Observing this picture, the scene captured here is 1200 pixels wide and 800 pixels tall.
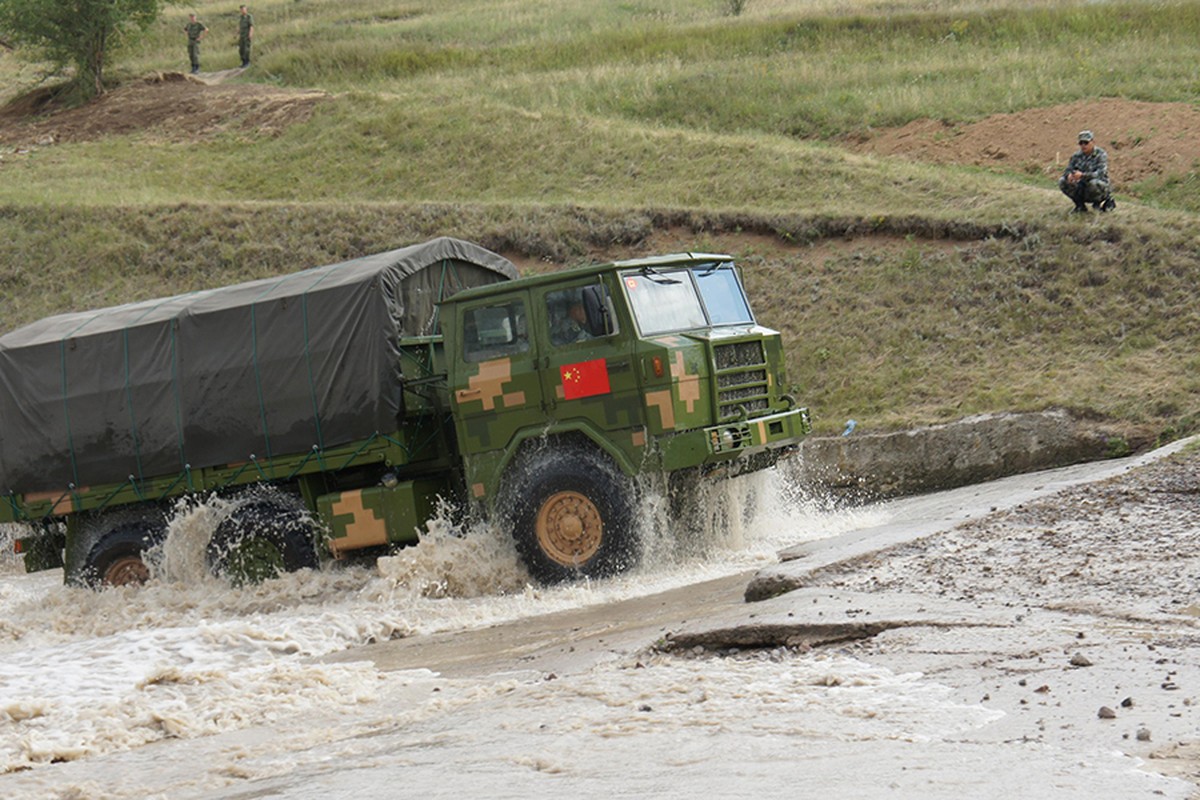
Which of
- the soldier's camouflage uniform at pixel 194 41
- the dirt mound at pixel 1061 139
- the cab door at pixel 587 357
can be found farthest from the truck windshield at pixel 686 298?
the soldier's camouflage uniform at pixel 194 41

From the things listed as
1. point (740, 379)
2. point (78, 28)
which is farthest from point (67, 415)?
point (78, 28)

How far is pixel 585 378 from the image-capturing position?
1110 cm

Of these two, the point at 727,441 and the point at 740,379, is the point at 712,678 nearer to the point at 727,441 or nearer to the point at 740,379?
the point at 727,441

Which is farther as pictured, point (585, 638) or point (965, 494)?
point (965, 494)

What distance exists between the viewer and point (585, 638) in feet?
28.2

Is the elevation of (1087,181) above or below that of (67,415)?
above

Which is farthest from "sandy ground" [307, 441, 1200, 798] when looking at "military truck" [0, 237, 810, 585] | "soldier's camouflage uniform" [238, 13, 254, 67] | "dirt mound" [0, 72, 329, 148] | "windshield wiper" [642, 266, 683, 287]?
"soldier's camouflage uniform" [238, 13, 254, 67]

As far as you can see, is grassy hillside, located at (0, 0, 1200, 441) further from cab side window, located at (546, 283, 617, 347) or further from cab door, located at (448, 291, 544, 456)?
cab door, located at (448, 291, 544, 456)

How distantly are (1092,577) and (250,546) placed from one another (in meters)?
7.98

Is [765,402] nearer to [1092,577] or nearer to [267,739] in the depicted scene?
[1092,577]

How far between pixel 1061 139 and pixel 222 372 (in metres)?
17.0

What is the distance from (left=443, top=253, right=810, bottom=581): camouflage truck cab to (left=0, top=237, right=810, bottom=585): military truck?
0.02 metres

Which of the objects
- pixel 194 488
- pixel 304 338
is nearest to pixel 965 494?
pixel 304 338

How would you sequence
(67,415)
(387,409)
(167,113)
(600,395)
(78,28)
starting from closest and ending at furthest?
1. (600,395)
2. (387,409)
3. (67,415)
4. (167,113)
5. (78,28)
